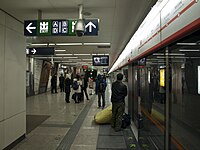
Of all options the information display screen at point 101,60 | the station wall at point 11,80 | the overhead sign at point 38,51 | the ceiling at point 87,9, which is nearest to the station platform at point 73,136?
the station wall at point 11,80

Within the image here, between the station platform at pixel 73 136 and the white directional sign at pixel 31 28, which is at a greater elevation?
the white directional sign at pixel 31 28

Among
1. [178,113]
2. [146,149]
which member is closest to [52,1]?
[178,113]

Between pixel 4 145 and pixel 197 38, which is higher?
pixel 197 38

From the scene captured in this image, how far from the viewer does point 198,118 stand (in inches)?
97.0

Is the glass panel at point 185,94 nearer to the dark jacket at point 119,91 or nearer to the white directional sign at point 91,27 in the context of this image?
the white directional sign at point 91,27

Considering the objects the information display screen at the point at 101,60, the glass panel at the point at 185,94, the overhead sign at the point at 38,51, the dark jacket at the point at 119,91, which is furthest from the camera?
the information display screen at the point at 101,60

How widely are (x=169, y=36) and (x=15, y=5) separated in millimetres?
2938

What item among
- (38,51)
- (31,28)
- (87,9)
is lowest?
(38,51)

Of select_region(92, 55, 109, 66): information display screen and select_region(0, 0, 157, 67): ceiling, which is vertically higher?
select_region(0, 0, 157, 67): ceiling

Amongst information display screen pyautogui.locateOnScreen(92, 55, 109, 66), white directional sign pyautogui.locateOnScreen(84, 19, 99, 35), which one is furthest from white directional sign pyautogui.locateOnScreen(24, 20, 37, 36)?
information display screen pyautogui.locateOnScreen(92, 55, 109, 66)

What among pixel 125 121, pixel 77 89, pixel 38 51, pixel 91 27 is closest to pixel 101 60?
pixel 77 89

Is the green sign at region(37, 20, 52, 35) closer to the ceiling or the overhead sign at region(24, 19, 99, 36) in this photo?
the overhead sign at region(24, 19, 99, 36)

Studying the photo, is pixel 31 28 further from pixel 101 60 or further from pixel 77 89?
pixel 101 60

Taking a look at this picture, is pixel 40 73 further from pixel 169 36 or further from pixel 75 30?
pixel 169 36
